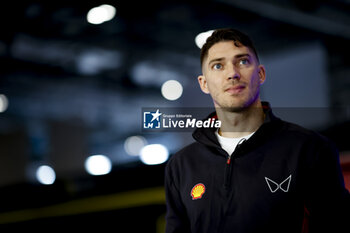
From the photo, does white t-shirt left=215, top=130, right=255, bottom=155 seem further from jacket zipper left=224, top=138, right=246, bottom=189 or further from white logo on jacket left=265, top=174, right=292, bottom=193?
white logo on jacket left=265, top=174, right=292, bottom=193

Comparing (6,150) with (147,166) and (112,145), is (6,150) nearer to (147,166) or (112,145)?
(112,145)

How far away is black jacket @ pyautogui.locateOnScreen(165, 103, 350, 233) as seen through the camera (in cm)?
83

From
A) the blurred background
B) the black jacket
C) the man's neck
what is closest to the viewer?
the black jacket

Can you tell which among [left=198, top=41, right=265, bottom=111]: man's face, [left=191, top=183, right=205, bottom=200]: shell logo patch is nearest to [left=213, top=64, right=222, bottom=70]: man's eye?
[left=198, top=41, right=265, bottom=111]: man's face

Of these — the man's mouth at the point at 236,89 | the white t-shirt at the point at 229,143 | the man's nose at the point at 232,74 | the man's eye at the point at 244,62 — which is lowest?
the white t-shirt at the point at 229,143

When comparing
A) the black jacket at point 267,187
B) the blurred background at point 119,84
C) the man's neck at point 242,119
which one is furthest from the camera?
the blurred background at point 119,84

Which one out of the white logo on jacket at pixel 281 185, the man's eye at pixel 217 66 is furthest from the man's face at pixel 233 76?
the white logo on jacket at pixel 281 185

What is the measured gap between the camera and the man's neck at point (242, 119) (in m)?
0.94

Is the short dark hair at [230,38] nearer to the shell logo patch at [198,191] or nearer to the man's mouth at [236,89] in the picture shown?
the man's mouth at [236,89]

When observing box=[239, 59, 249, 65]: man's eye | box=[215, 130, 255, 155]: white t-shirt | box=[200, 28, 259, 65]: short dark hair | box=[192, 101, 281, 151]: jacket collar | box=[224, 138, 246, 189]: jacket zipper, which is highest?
box=[200, 28, 259, 65]: short dark hair

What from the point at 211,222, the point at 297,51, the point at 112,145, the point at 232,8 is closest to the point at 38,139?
the point at 112,145

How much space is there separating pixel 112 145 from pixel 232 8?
2.37m

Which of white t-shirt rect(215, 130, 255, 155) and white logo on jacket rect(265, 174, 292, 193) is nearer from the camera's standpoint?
white logo on jacket rect(265, 174, 292, 193)

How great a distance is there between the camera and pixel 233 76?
2.95 feet
